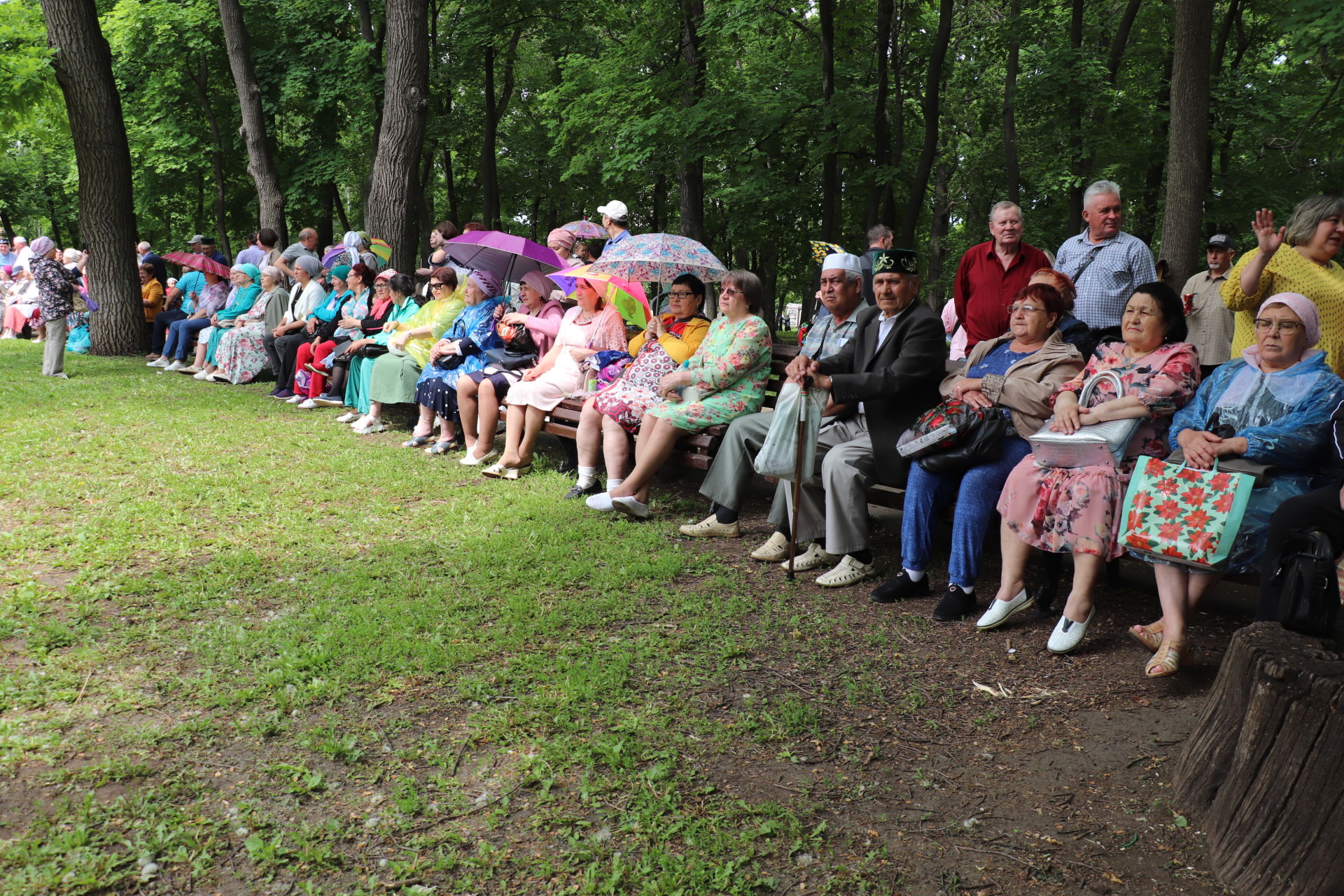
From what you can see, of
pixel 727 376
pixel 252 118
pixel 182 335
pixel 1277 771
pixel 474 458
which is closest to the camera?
pixel 1277 771

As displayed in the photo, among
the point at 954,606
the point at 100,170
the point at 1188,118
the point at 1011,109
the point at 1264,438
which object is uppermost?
the point at 1011,109

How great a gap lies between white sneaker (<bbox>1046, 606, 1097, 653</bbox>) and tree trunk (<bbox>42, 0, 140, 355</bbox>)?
13.7 metres

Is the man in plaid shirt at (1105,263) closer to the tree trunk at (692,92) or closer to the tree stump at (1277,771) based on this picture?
the tree stump at (1277,771)

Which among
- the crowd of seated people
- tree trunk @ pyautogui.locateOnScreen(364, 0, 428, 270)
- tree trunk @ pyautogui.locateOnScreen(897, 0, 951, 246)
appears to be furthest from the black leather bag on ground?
tree trunk @ pyautogui.locateOnScreen(897, 0, 951, 246)

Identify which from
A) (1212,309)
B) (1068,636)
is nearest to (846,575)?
(1068,636)

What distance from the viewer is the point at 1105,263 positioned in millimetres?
5719

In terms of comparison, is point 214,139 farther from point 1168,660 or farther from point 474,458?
point 1168,660

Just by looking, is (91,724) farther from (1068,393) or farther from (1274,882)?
(1068,393)

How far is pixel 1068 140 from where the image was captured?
48.9ft

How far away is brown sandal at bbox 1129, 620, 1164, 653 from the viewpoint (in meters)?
4.10

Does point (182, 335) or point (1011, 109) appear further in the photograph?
point (1011, 109)

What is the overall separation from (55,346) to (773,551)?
987 centimetres

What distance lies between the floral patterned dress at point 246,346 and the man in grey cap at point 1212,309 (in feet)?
32.4

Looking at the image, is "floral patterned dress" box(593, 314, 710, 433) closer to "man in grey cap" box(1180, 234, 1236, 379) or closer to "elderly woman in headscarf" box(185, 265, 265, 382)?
"man in grey cap" box(1180, 234, 1236, 379)
